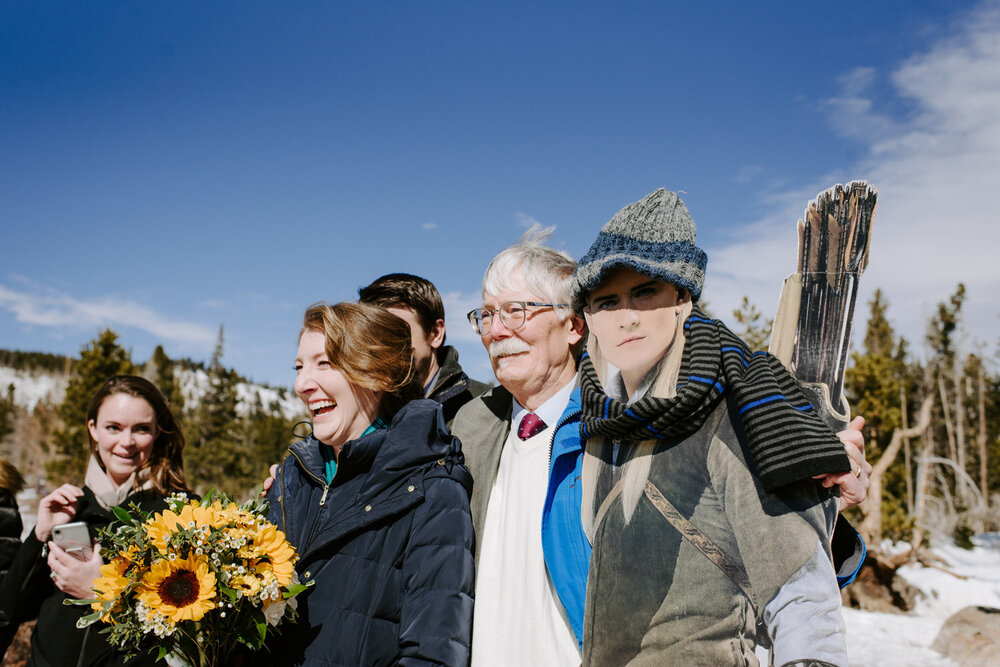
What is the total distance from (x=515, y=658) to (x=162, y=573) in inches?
45.4

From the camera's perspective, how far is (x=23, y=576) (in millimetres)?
3080

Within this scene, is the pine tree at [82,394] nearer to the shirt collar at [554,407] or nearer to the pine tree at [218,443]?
the pine tree at [218,443]

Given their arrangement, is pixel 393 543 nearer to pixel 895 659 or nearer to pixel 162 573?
pixel 162 573

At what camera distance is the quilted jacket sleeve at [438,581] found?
1989 mm

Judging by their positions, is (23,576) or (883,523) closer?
(23,576)

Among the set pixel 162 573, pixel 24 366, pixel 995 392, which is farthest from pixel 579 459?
pixel 24 366

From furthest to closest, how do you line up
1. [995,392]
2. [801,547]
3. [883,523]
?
[995,392], [883,523], [801,547]

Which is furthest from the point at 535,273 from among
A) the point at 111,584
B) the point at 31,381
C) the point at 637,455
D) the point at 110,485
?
the point at 31,381

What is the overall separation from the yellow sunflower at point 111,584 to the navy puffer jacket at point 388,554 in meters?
0.52

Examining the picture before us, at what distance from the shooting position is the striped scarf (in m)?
1.65

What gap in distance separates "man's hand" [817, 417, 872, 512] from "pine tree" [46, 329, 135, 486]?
23107mm

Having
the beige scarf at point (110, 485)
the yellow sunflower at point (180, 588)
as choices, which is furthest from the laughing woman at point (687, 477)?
the beige scarf at point (110, 485)

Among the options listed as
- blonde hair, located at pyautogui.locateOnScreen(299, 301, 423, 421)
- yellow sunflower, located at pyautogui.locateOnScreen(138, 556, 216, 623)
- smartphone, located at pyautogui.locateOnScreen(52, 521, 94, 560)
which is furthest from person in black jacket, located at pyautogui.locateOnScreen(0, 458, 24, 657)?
blonde hair, located at pyautogui.locateOnScreen(299, 301, 423, 421)

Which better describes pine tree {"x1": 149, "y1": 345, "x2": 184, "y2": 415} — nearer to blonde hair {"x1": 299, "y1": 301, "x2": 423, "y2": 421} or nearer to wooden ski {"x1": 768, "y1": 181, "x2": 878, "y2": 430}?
blonde hair {"x1": 299, "y1": 301, "x2": 423, "y2": 421}
